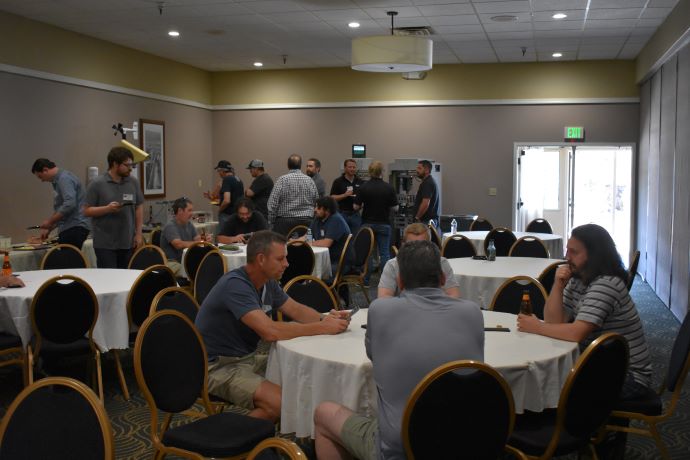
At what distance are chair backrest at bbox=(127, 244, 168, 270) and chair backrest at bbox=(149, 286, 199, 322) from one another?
225 centimetres

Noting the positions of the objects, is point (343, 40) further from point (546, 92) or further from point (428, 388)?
point (428, 388)

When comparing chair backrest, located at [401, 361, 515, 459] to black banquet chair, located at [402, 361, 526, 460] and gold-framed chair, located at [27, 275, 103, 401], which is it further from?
gold-framed chair, located at [27, 275, 103, 401]

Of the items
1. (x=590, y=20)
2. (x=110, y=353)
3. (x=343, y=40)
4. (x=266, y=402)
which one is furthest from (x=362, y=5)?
(x=266, y=402)

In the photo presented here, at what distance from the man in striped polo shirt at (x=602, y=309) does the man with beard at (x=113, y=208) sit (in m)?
4.26

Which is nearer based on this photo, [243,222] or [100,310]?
[100,310]

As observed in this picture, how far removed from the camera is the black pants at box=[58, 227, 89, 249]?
7.40 meters

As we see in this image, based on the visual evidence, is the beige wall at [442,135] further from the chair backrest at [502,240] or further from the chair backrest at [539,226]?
the chair backrest at [502,240]

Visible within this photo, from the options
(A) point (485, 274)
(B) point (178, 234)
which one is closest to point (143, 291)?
(B) point (178, 234)

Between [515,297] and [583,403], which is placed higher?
[515,297]

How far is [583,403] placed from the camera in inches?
111

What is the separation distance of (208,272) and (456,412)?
3.81m

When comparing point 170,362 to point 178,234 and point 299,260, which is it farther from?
point 178,234

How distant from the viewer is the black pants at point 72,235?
24.3ft

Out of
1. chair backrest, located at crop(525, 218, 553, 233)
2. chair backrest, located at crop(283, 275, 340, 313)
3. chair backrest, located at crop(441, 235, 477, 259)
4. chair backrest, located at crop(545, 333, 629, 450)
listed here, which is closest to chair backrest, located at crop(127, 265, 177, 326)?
chair backrest, located at crop(283, 275, 340, 313)
